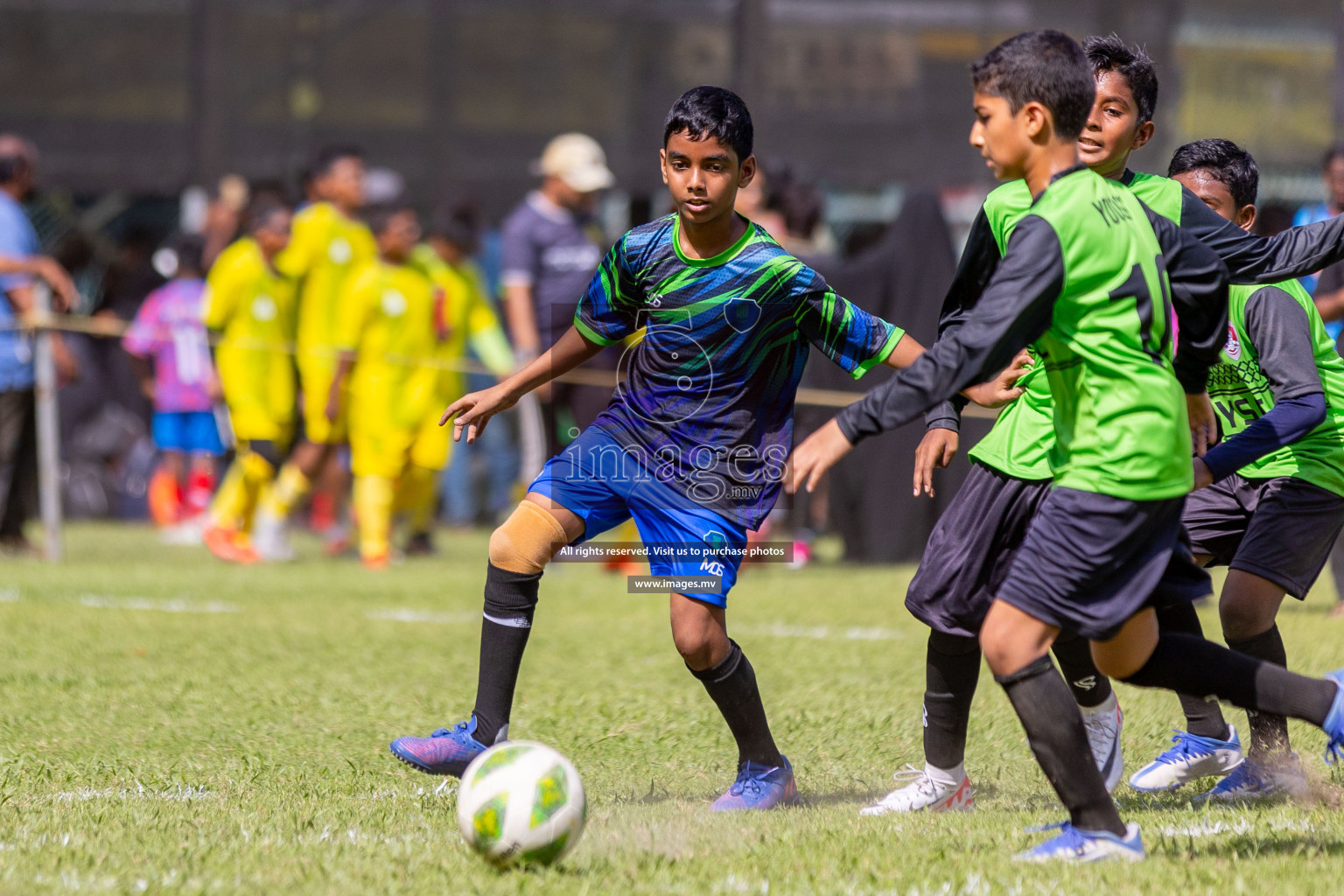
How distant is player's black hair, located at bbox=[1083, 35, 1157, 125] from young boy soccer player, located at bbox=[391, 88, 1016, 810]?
2.67 ft

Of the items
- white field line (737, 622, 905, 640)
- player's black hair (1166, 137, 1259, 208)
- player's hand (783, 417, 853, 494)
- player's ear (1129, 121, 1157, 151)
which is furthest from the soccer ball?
white field line (737, 622, 905, 640)

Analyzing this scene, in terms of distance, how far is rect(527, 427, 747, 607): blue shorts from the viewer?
4113mm

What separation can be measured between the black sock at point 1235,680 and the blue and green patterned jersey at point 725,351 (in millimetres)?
1008

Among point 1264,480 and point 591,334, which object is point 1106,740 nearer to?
point 1264,480

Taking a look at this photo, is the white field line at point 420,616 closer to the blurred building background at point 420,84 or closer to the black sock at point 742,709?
the black sock at point 742,709

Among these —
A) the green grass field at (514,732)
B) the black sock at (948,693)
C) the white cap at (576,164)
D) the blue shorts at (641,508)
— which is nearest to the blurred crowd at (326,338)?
the white cap at (576,164)

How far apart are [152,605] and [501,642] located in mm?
4491

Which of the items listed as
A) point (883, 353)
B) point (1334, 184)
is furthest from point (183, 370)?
point (883, 353)

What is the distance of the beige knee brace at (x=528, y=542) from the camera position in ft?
13.8

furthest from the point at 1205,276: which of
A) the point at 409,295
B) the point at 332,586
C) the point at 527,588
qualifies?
the point at 409,295

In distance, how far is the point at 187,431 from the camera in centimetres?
1180

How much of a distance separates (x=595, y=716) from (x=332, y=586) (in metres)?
4.05

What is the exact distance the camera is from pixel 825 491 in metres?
11.6

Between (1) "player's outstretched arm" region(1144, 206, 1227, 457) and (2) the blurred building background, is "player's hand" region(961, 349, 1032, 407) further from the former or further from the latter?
(2) the blurred building background
